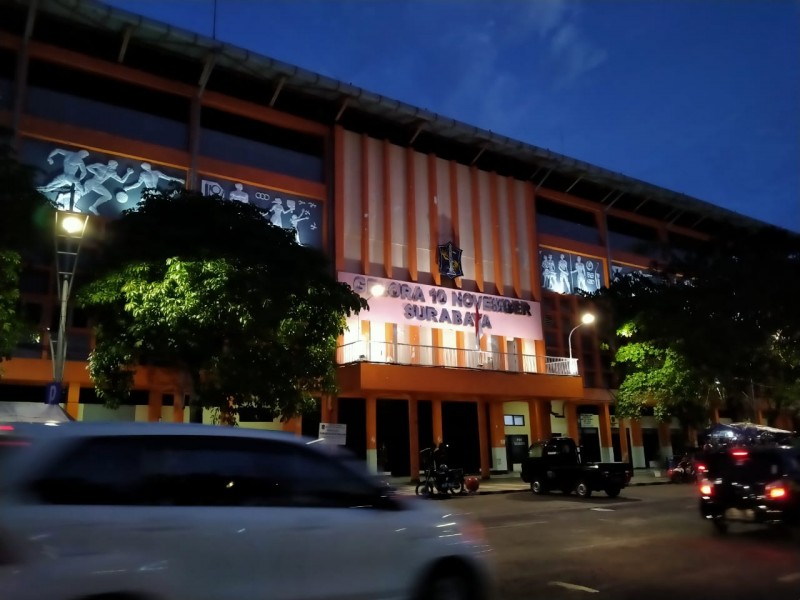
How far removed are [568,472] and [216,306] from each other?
483 inches

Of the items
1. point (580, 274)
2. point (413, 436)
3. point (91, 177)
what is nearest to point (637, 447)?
point (580, 274)

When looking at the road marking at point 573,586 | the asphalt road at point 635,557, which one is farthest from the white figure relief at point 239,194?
the road marking at point 573,586

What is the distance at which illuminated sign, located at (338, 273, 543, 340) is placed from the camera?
27641 millimetres

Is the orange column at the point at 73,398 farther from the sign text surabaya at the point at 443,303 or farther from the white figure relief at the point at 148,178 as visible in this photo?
the sign text surabaya at the point at 443,303

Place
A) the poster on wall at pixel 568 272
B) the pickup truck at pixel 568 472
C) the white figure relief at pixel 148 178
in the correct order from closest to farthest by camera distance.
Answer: the pickup truck at pixel 568 472
the white figure relief at pixel 148 178
the poster on wall at pixel 568 272

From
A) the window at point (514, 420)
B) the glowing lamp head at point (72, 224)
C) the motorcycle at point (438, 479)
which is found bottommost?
the motorcycle at point (438, 479)

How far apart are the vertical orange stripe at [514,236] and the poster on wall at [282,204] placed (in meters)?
9.97

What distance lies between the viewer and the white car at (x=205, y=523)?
153 inches

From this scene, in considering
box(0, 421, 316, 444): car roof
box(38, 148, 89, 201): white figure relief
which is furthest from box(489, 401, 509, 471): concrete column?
box(0, 421, 316, 444): car roof

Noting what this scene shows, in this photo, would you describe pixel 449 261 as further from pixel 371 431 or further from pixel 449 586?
pixel 449 586

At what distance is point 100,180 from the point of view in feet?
76.7

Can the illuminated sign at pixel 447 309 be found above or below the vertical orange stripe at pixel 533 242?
below

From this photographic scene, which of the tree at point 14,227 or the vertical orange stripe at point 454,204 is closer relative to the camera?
the tree at point 14,227

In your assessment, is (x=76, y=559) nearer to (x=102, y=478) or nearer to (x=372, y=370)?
(x=102, y=478)
